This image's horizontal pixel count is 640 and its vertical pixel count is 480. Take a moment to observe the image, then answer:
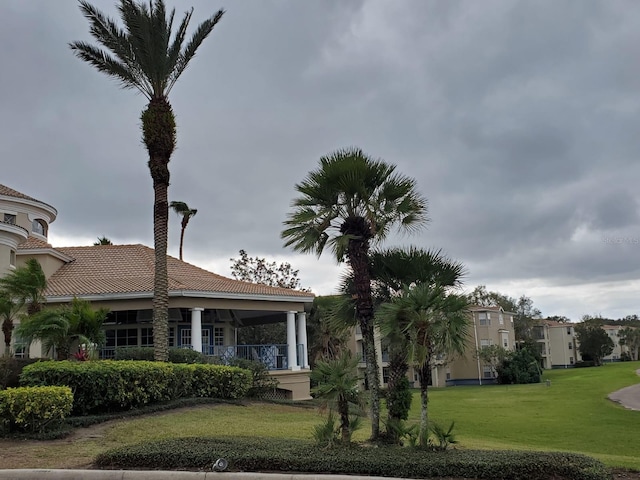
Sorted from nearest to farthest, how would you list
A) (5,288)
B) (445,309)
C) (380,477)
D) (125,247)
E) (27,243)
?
(380,477), (445,309), (5,288), (27,243), (125,247)

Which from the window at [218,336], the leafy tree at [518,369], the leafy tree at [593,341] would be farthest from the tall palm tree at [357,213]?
the leafy tree at [593,341]

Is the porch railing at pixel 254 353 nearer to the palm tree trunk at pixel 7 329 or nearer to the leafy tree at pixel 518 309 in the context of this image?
the palm tree trunk at pixel 7 329

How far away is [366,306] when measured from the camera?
11.6 m

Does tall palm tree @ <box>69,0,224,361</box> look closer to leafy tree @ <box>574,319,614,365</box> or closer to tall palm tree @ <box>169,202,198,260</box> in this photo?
tall palm tree @ <box>169,202,198,260</box>

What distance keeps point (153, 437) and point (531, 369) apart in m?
55.2

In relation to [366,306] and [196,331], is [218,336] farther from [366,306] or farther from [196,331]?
[366,306]

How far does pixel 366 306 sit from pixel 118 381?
698 cm

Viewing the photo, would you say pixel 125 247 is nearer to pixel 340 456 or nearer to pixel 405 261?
pixel 405 261

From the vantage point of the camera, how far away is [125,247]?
2892cm

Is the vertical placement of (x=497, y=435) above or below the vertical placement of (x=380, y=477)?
below

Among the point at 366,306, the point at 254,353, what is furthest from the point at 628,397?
the point at 366,306

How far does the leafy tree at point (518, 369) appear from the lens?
6034 centimetres

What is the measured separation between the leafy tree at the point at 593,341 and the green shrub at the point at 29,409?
286 feet

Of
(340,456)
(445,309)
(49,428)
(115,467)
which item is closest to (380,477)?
(340,456)
